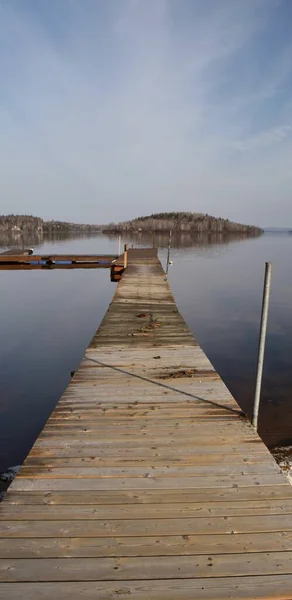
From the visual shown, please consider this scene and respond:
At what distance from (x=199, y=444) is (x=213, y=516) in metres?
1.27

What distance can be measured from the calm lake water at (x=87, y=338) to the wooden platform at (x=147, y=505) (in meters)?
3.33

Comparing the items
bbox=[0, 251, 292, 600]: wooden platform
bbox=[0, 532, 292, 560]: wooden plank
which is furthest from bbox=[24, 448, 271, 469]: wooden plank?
bbox=[0, 532, 292, 560]: wooden plank

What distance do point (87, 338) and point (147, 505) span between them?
43.0 feet

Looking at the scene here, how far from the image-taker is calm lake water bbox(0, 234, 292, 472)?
9.20 meters

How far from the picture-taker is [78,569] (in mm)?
2754

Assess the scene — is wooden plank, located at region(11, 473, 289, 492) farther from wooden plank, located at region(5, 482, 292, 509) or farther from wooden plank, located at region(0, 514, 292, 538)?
wooden plank, located at region(0, 514, 292, 538)

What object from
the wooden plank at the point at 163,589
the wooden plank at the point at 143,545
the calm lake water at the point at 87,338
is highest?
the wooden plank at the point at 143,545

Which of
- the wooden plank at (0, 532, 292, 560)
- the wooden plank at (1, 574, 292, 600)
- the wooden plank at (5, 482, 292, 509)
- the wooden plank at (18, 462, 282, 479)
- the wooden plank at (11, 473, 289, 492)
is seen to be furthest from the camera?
the wooden plank at (18, 462, 282, 479)

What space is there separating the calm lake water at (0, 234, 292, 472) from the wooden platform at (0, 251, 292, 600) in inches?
131

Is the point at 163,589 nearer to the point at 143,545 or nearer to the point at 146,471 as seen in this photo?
the point at 143,545

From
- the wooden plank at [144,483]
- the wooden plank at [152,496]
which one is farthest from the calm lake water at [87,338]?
the wooden plank at [152,496]

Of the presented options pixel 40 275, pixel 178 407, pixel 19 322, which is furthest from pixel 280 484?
pixel 40 275

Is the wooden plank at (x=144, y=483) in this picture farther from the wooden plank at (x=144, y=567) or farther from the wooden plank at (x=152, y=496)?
the wooden plank at (x=144, y=567)

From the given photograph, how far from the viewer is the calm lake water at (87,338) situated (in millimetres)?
9203
